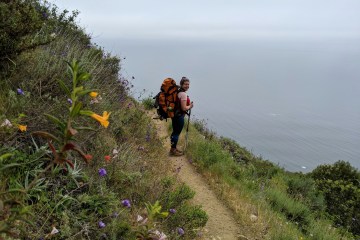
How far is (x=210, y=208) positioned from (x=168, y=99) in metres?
2.85

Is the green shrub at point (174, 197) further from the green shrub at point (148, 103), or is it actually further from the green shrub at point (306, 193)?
the green shrub at point (148, 103)

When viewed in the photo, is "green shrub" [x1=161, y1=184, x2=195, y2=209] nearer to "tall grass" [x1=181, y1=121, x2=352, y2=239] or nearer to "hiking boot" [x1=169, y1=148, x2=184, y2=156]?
"tall grass" [x1=181, y1=121, x2=352, y2=239]

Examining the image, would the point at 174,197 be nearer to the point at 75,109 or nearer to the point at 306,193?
the point at 75,109

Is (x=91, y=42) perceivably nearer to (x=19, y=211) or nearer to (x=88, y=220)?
(x=88, y=220)

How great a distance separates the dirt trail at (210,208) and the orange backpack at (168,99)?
1203 millimetres

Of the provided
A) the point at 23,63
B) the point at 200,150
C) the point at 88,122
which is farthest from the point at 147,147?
the point at 23,63

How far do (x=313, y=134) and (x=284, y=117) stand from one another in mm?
46240

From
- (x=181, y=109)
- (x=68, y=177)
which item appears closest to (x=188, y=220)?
(x=68, y=177)

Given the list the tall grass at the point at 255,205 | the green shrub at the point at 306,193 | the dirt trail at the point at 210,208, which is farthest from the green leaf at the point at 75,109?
the green shrub at the point at 306,193

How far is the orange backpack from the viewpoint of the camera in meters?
8.09

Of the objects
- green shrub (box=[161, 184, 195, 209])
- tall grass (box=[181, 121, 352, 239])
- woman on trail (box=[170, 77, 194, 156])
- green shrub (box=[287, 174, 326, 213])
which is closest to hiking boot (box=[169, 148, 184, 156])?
woman on trail (box=[170, 77, 194, 156])

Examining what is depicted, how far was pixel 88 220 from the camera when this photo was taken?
342 cm

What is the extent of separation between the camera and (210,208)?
6449 mm

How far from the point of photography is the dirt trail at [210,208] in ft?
18.3
